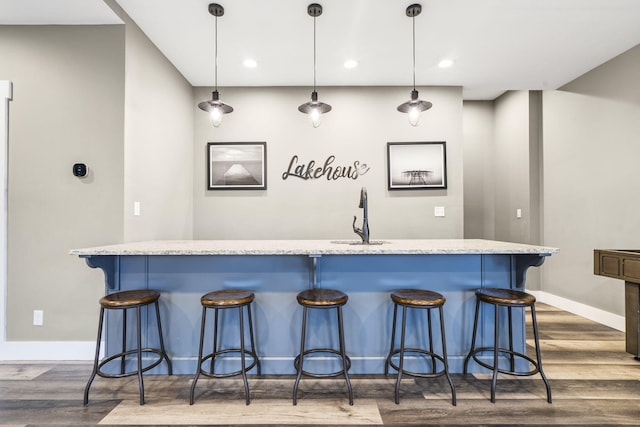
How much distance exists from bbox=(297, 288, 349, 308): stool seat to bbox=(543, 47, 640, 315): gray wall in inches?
127

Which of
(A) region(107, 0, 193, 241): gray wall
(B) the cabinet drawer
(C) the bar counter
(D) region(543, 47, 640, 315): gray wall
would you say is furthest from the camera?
(D) region(543, 47, 640, 315): gray wall

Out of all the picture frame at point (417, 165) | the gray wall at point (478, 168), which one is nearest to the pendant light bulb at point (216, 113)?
the picture frame at point (417, 165)

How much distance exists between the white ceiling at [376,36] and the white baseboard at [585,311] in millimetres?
2699

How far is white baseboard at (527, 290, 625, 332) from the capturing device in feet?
10.6

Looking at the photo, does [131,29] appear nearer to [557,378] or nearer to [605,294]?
[557,378]

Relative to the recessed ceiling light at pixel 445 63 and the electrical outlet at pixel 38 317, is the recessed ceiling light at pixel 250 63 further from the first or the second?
the electrical outlet at pixel 38 317

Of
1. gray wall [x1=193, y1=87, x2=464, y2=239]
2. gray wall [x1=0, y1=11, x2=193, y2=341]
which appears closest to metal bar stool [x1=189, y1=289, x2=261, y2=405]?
gray wall [x1=0, y1=11, x2=193, y2=341]

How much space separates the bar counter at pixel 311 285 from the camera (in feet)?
7.41

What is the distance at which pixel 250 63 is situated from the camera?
328 centimetres

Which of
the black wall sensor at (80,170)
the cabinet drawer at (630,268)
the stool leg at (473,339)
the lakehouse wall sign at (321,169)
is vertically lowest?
the stool leg at (473,339)

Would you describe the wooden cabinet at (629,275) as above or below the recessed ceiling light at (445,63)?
below

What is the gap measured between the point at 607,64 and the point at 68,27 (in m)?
5.20

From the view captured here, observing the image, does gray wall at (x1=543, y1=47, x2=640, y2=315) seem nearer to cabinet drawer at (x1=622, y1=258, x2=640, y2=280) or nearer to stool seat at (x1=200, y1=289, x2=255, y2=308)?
cabinet drawer at (x1=622, y1=258, x2=640, y2=280)

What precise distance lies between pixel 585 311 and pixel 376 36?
12.5 feet
